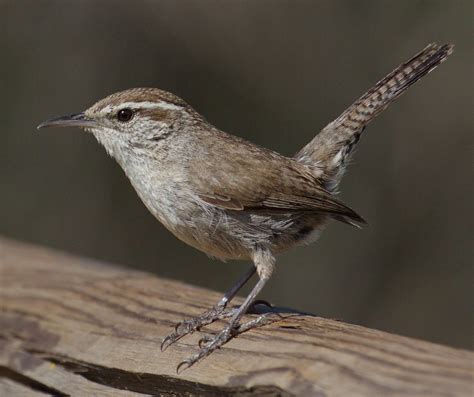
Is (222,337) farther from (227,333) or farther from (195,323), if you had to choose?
(195,323)

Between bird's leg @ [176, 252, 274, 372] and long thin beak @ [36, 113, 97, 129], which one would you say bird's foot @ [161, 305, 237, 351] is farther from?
long thin beak @ [36, 113, 97, 129]

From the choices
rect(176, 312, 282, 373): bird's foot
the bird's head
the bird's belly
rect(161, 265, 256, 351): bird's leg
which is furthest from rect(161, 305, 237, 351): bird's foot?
the bird's head

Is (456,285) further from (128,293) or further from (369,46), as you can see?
(128,293)

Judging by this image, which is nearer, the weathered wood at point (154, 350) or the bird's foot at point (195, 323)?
the weathered wood at point (154, 350)

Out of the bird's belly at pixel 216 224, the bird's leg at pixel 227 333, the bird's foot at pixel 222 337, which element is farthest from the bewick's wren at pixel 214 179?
the bird's foot at pixel 222 337

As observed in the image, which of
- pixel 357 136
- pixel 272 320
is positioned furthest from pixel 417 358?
pixel 357 136

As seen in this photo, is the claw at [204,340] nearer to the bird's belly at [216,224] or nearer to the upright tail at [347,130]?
the bird's belly at [216,224]

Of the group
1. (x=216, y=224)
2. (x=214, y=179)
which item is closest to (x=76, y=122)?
(x=214, y=179)

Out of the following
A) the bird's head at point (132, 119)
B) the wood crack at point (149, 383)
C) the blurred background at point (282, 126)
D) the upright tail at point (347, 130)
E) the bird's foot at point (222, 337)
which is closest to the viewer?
the wood crack at point (149, 383)
